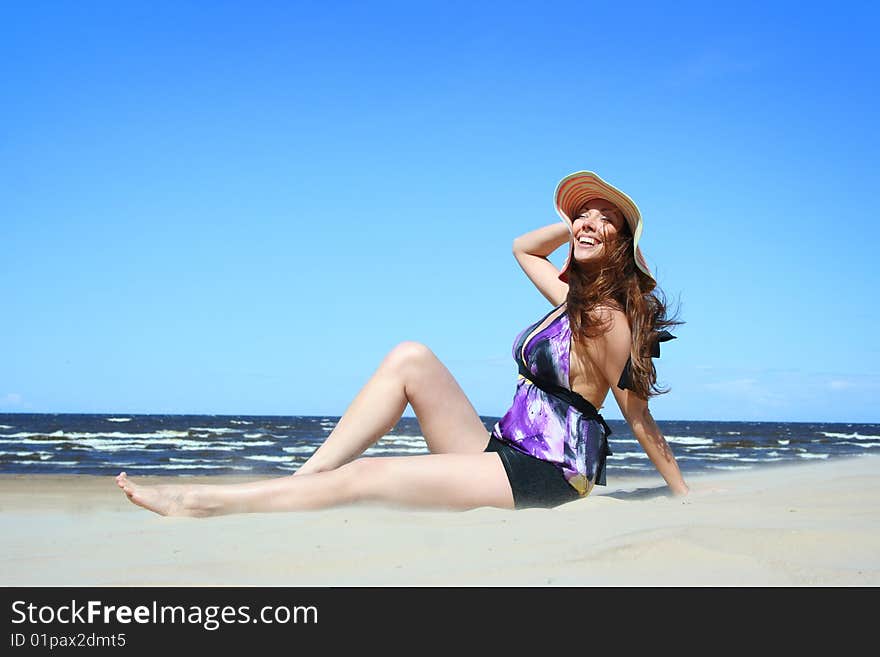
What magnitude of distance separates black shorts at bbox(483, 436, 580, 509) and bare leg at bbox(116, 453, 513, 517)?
0.13ft

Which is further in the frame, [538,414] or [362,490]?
[538,414]

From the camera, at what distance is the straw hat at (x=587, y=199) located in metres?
3.72

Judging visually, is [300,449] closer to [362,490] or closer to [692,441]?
[692,441]

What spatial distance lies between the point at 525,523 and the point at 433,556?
61cm

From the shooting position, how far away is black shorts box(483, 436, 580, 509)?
3.62 m

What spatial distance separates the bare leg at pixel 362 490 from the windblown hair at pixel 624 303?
0.72m

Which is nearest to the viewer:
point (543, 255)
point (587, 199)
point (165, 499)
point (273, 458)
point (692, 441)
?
point (165, 499)

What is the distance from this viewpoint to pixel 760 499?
3.67m

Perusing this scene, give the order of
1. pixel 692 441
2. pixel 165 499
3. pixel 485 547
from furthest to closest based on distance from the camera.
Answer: pixel 692 441 → pixel 165 499 → pixel 485 547

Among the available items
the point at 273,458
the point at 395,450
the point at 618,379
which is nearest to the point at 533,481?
the point at 618,379

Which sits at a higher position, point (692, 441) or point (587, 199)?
point (587, 199)

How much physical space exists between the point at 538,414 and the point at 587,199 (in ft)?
3.58

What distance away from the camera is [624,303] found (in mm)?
3713
